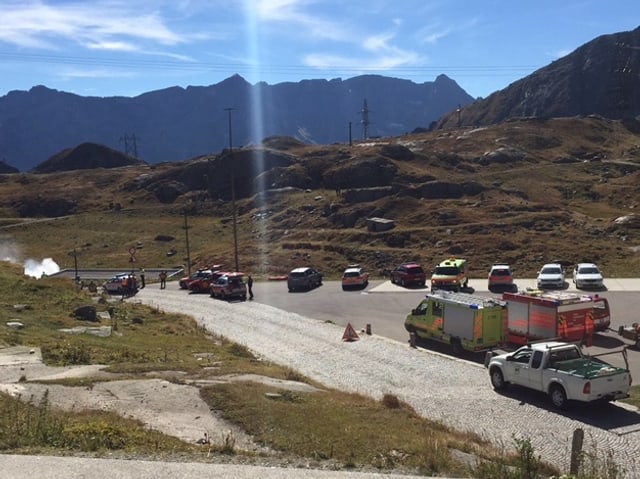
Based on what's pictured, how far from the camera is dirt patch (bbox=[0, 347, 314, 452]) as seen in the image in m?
11.9

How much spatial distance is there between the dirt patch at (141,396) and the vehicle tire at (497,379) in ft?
18.8

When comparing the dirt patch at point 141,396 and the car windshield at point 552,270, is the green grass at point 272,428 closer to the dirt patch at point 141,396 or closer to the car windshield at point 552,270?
the dirt patch at point 141,396

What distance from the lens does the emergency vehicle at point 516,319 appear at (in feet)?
73.7

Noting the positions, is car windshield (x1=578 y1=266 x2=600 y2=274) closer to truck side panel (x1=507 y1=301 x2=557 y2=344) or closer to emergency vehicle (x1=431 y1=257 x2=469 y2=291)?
emergency vehicle (x1=431 y1=257 x2=469 y2=291)

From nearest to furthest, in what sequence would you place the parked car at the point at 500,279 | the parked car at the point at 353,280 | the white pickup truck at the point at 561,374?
the white pickup truck at the point at 561,374
the parked car at the point at 500,279
the parked car at the point at 353,280

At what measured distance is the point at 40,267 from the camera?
7175 cm

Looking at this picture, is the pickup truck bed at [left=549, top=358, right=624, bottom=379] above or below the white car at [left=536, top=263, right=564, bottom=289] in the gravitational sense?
above

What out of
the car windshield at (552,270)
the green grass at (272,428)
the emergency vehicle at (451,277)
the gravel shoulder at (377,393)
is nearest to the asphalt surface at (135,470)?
the green grass at (272,428)

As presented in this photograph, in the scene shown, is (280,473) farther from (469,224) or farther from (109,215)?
(109,215)

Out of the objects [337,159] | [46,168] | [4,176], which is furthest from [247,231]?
[46,168]

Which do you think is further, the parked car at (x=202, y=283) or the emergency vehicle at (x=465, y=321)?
the parked car at (x=202, y=283)

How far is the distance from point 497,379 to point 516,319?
204 inches

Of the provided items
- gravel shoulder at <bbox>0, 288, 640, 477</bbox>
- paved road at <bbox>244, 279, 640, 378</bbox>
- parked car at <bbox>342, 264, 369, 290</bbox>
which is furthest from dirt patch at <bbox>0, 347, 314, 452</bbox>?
parked car at <bbox>342, 264, 369, 290</bbox>

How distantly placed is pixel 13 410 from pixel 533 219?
178 feet
